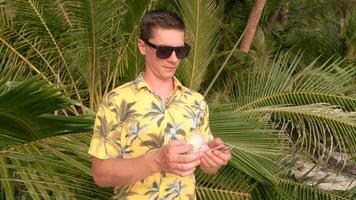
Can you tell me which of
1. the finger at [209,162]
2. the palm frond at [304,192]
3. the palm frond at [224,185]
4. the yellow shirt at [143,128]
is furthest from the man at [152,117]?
the palm frond at [304,192]

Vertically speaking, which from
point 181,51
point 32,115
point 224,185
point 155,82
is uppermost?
point 181,51

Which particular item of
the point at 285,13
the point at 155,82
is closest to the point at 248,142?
the point at 155,82

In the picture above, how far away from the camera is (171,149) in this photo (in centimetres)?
138

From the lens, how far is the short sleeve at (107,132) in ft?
5.54

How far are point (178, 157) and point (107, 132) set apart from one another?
15.3 inches

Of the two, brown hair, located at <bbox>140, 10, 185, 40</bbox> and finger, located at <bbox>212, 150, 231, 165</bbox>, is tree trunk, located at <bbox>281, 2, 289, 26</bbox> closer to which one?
brown hair, located at <bbox>140, 10, 185, 40</bbox>

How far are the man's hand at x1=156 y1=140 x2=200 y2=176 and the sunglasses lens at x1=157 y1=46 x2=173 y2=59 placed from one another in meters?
0.40

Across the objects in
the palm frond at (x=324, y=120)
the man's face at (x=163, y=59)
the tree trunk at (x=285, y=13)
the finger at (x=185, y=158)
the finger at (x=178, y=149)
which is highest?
the man's face at (x=163, y=59)

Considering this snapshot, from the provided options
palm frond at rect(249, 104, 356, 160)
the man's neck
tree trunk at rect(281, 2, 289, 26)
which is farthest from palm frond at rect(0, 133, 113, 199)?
tree trunk at rect(281, 2, 289, 26)

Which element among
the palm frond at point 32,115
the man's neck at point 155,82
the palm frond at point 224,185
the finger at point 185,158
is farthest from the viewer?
the palm frond at point 224,185

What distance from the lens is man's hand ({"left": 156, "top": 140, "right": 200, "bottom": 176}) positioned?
1.38 m

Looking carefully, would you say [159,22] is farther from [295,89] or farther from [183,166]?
[295,89]

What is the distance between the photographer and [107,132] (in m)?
1.70

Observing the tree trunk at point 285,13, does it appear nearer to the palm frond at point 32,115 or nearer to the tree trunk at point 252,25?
the tree trunk at point 252,25
